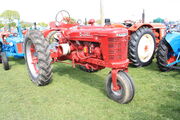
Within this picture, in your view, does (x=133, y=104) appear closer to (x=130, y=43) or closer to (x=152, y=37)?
(x=130, y=43)

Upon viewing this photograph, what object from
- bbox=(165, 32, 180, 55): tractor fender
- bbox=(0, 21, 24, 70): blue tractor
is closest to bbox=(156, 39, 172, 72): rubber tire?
bbox=(165, 32, 180, 55): tractor fender

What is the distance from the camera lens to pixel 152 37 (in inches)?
218

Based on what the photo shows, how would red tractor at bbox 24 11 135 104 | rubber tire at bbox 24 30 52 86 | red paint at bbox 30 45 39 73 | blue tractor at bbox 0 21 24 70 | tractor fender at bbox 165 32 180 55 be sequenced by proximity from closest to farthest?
red tractor at bbox 24 11 135 104
rubber tire at bbox 24 30 52 86
red paint at bbox 30 45 39 73
tractor fender at bbox 165 32 180 55
blue tractor at bbox 0 21 24 70

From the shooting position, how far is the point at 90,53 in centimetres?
368

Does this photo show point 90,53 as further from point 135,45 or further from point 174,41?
point 174,41

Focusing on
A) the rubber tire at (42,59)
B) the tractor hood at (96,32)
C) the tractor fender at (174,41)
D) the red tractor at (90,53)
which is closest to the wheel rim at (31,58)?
the red tractor at (90,53)

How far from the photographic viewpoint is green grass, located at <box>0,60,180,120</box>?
8.97ft

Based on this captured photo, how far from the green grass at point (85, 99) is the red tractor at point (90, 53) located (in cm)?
25

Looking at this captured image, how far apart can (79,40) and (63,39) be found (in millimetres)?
590

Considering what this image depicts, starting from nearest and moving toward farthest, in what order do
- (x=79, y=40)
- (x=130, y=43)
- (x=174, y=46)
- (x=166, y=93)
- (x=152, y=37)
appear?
1. (x=166, y=93)
2. (x=79, y=40)
3. (x=174, y=46)
4. (x=130, y=43)
5. (x=152, y=37)

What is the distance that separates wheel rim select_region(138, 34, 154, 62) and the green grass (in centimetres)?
81

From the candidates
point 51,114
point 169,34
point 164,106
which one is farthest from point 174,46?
point 51,114

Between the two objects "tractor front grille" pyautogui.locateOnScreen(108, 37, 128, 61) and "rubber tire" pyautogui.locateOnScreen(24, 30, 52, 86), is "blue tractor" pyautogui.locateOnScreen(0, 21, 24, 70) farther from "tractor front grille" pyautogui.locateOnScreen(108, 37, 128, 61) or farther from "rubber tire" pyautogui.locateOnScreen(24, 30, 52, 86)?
"tractor front grille" pyautogui.locateOnScreen(108, 37, 128, 61)

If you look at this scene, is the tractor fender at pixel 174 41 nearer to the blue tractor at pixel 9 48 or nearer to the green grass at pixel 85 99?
the green grass at pixel 85 99
